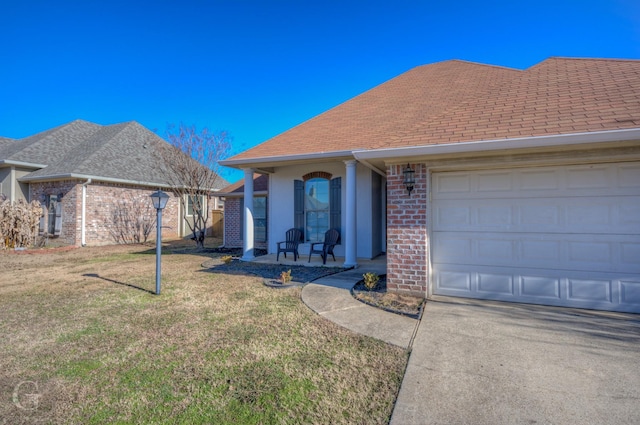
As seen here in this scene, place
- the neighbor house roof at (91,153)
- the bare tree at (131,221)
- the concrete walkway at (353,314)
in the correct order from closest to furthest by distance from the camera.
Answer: the concrete walkway at (353,314), the neighbor house roof at (91,153), the bare tree at (131,221)

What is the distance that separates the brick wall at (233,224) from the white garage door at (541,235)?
9.80m

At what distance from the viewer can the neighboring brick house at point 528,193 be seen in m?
4.37

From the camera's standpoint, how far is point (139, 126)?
63.2 ft

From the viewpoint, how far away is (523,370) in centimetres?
294

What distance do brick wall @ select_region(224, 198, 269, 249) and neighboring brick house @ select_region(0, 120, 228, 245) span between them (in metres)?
4.43

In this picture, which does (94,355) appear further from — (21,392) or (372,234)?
(372,234)

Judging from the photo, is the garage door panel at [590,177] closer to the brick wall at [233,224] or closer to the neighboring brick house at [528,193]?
the neighboring brick house at [528,193]

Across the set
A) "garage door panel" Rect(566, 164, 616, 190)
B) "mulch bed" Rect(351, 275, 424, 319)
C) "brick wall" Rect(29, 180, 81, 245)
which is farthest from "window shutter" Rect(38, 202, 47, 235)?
"garage door panel" Rect(566, 164, 616, 190)

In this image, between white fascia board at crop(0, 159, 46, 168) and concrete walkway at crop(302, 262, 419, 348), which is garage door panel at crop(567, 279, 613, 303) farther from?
white fascia board at crop(0, 159, 46, 168)

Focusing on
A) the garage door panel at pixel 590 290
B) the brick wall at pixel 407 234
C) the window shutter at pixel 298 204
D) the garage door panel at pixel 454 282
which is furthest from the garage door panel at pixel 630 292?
the window shutter at pixel 298 204

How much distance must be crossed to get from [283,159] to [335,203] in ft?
7.25
